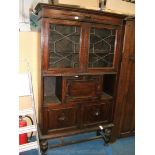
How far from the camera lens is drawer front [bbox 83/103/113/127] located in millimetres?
2152

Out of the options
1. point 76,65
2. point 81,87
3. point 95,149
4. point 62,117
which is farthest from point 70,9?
point 95,149

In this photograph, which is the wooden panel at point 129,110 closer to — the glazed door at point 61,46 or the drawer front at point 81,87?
the drawer front at point 81,87

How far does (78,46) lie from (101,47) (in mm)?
337

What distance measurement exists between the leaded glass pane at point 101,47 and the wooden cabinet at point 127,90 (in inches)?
6.9

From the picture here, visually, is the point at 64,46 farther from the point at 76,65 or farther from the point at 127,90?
the point at 127,90

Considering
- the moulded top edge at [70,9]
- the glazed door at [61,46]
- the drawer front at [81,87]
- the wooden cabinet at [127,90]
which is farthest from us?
the wooden cabinet at [127,90]

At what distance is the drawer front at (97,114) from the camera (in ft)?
7.06

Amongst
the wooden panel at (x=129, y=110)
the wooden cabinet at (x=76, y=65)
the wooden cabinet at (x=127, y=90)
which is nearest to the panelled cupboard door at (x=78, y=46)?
the wooden cabinet at (x=76, y=65)

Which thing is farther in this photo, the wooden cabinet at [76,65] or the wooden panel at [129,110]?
the wooden panel at [129,110]

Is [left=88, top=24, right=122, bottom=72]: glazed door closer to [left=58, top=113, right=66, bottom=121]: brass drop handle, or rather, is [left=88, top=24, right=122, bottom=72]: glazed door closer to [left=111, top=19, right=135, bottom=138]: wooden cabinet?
[left=111, top=19, right=135, bottom=138]: wooden cabinet

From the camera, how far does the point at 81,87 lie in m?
2.02

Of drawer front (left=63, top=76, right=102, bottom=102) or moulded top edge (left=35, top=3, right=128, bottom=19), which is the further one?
drawer front (left=63, top=76, right=102, bottom=102)

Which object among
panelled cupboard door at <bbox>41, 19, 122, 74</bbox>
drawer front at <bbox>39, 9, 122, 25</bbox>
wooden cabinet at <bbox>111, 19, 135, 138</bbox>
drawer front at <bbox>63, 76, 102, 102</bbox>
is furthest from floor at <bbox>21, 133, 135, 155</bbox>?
drawer front at <bbox>39, 9, 122, 25</bbox>

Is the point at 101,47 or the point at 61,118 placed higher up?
the point at 101,47
